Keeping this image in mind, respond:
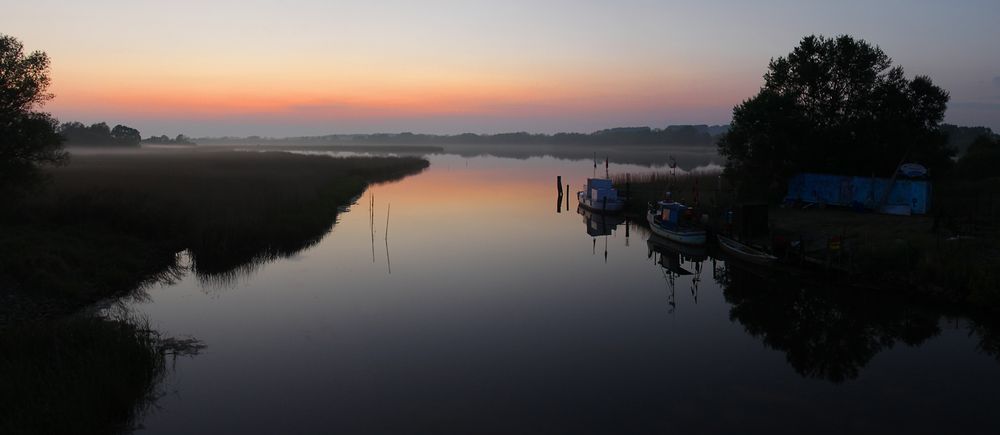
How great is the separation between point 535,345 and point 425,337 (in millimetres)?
3222

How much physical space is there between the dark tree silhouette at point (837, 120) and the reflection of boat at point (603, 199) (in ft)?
26.4

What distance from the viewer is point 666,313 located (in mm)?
20594

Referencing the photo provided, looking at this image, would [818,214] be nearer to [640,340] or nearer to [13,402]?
[640,340]

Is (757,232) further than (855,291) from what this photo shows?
Yes

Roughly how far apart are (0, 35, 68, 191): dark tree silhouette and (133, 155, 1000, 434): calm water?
902 cm

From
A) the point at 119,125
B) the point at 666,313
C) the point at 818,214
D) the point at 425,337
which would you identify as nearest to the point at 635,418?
the point at 425,337

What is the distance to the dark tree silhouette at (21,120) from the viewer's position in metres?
24.9

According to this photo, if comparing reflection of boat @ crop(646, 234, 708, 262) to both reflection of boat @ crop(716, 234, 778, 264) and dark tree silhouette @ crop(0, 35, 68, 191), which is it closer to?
reflection of boat @ crop(716, 234, 778, 264)

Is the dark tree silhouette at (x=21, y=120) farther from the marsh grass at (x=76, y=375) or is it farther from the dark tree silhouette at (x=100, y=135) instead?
the dark tree silhouette at (x=100, y=135)

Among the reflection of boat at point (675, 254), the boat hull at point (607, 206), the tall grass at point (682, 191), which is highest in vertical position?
the tall grass at point (682, 191)

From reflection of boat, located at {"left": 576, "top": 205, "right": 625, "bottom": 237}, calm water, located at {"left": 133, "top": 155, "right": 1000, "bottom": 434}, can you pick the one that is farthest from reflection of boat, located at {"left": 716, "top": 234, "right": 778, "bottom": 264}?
reflection of boat, located at {"left": 576, "top": 205, "right": 625, "bottom": 237}

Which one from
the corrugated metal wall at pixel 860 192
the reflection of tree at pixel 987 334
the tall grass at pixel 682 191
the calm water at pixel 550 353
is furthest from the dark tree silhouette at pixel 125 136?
the reflection of tree at pixel 987 334

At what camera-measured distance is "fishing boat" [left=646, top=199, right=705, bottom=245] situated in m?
30.9

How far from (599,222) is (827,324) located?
23.4m
